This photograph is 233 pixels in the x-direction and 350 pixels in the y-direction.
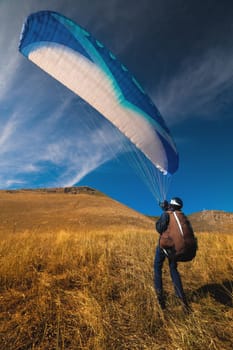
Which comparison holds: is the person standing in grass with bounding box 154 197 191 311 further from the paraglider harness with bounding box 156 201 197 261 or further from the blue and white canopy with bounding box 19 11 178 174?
the blue and white canopy with bounding box 19 11 178 174

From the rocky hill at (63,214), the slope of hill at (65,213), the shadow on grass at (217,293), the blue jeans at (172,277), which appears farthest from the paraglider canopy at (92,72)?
the slope of hill at (65,213)

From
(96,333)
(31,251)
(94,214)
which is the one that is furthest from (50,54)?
(94,214)

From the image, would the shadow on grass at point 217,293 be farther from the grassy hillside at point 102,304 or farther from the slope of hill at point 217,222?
the slope of hill at point 217,222

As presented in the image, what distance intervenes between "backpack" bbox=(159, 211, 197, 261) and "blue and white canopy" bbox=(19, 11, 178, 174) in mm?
3401

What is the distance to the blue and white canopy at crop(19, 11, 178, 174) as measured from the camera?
5613 mm

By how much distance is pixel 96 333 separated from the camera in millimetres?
2283

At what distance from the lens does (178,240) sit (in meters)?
3.31

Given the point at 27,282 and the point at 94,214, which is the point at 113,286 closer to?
the point at 27,282

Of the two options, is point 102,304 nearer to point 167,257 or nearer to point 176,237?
point 167,257

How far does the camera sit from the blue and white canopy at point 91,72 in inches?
221

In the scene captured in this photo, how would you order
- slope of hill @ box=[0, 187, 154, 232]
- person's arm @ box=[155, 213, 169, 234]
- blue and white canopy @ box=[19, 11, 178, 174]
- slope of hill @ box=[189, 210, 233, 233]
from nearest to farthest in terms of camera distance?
person's arm @ box=[155, 213, 169, 234], blue and white canopy @ box=[19, 11, 178, 174], slope of hill @ box=[189, 210, 233, 233], slope of hill @ box=[0, 187, 154, 232]

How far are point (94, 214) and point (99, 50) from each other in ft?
99.3

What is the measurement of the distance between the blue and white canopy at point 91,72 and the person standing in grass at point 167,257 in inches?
122

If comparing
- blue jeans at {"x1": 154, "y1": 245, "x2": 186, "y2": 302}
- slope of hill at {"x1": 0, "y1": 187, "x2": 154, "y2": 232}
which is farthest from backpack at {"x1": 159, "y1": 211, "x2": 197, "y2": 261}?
slope of hill at {"x1": 0, "y1": 187, "x2": 154, "y2": 232}
